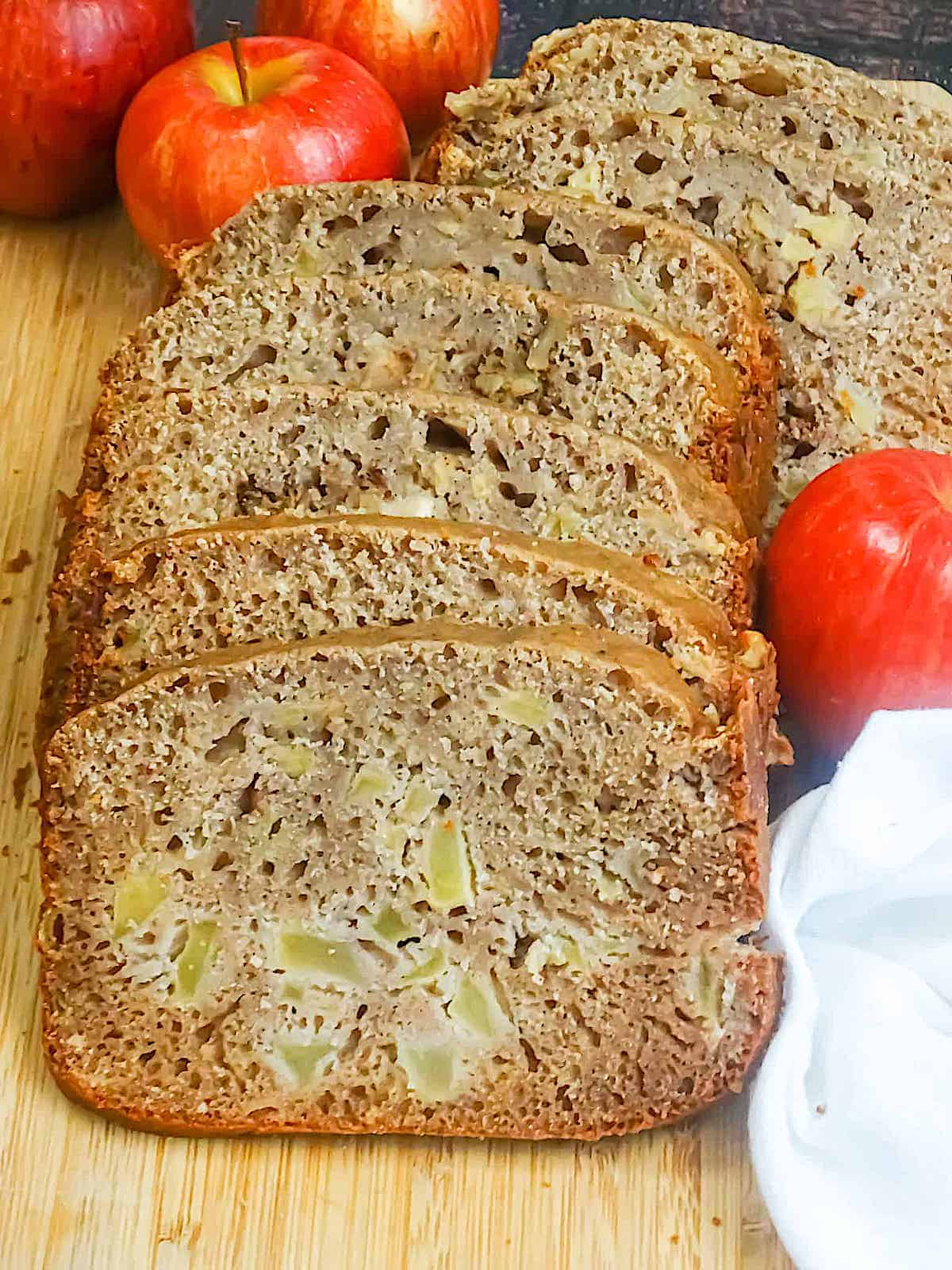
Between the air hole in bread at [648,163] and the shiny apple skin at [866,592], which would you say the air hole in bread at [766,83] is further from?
the shiny apple skin at [866,592]

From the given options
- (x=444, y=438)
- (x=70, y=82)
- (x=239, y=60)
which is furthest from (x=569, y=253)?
(x=70, y=82)

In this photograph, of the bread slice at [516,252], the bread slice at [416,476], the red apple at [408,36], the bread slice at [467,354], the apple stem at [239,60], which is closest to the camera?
the bread slice at [416,476]

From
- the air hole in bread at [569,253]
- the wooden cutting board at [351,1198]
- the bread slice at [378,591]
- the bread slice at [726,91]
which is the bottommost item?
the wooden cutting board at [351,1198]

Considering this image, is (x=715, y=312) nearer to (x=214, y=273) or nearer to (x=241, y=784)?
(x=214, y=273)

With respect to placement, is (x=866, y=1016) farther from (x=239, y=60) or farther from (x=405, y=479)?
(x=239, y=60)

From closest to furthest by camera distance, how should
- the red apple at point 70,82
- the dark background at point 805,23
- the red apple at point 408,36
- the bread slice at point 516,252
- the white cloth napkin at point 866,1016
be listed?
the white cloth napkin at point 866,1016, the bread slice at point 516,252, the red apple at point 70,82, the red apple at point 408,36, the dark background at point 805,23

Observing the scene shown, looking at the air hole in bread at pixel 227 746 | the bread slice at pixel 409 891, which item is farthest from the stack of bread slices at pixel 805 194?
the air hole in bread at pixel 227 746

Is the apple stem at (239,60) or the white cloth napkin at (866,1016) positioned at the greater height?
the apple stem at (239,60)

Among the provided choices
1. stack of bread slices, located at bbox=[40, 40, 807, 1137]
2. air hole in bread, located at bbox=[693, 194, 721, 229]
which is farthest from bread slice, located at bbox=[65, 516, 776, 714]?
air hole in bread, located at bbox=[693, 194, 721, 229]
